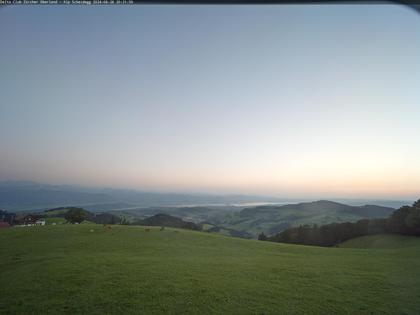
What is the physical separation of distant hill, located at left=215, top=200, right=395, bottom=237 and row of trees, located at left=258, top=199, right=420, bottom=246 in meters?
42.6

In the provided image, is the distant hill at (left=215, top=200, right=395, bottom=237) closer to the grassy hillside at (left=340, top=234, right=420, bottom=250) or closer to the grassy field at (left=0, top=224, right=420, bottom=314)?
the grassy hillside at (left=340, top=234, right=420, bottom=250)

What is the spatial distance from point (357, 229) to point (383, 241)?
4.40 meters

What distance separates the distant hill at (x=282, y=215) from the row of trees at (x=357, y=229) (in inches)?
1676

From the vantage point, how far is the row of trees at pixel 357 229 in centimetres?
1961

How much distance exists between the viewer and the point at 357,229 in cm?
2431

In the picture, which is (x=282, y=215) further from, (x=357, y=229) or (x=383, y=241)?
(x=383, y=241)

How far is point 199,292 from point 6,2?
5520mm

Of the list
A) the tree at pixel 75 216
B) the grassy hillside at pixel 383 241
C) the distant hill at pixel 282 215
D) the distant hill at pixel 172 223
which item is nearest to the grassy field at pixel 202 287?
the grassy hillside at pixel 383 241

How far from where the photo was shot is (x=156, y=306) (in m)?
4.52

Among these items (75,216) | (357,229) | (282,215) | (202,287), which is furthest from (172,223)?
(282,215)

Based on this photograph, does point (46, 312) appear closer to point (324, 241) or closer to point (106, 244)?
point (106, 244)

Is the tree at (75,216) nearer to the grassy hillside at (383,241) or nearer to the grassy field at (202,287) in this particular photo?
the grassy field at (202,287)

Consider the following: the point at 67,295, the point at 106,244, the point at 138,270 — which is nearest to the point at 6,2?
the point at 67,295

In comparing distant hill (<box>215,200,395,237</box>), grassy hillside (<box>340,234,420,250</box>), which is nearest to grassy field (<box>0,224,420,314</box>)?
grassy hillside (<box>340,234,420,250</box>)
